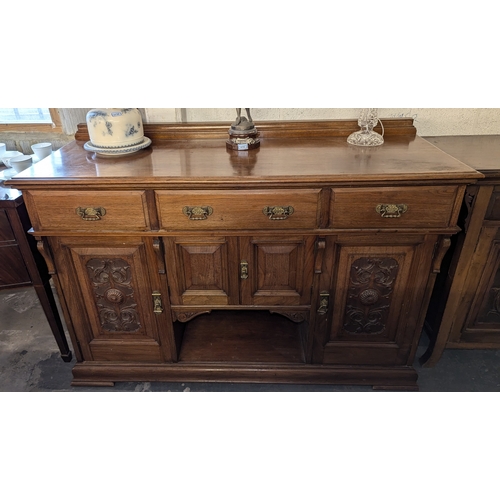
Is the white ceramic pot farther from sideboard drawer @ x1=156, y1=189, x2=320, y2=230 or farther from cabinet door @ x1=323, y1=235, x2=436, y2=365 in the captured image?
cabinet door @ x1=323, y1=235, x2=436, y2=365

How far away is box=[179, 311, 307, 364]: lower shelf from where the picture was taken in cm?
158

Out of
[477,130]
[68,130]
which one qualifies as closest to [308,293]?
[477,130]

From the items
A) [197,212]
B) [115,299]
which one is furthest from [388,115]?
[115,299]

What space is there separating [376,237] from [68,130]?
150 centimetres

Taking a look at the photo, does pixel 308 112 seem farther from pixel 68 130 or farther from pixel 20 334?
pixel 20 334

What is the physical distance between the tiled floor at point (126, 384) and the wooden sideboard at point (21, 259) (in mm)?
125

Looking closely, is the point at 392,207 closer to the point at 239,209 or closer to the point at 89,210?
the point at 239,209

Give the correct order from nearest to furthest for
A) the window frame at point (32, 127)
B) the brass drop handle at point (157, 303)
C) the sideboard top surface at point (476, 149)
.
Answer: the sideboard top surface at point (476, 149) → the brass drop handle at point (157, 303) → the window frame at point (32, 127)

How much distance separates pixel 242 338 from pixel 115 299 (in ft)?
1.88

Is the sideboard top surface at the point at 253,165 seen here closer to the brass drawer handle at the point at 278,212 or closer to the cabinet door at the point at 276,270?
the brass drawer handle at the point at 278,212

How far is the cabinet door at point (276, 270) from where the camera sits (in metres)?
1.28

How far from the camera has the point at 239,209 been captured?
120cm

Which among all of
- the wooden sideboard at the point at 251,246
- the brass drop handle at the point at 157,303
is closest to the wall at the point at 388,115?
the wooden sideboard at the point at 251,246

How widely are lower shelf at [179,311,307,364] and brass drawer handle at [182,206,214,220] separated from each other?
672mm
